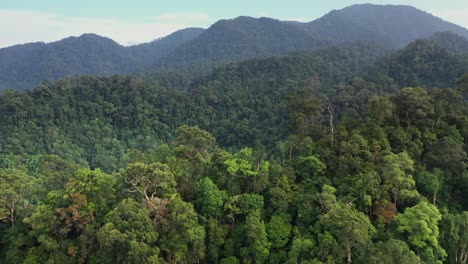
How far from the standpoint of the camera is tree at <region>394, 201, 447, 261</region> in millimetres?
16984

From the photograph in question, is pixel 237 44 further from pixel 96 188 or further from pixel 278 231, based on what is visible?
pixel 278 231

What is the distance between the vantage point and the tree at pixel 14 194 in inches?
731

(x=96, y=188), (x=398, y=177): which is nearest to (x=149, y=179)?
(x=96, y=188)

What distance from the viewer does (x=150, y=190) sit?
18.8 metres

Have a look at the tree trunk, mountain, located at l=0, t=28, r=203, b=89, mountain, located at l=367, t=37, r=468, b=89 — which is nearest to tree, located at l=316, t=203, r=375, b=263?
the tree trunk

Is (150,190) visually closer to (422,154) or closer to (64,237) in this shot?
(64,237)

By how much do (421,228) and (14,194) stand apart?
19503 millimetres

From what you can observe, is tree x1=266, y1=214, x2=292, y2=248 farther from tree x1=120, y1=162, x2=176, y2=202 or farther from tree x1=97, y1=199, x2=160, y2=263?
tree x1=97, y1=199, x2=160, y2=263

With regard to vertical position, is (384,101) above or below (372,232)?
above

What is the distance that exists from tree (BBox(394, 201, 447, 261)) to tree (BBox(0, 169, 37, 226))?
60.3ft

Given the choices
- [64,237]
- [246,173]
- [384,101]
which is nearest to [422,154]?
[384,101]

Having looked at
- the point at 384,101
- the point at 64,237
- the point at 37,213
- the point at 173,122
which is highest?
the point at 384,101

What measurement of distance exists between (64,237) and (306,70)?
224ft

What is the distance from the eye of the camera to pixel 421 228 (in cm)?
1708
